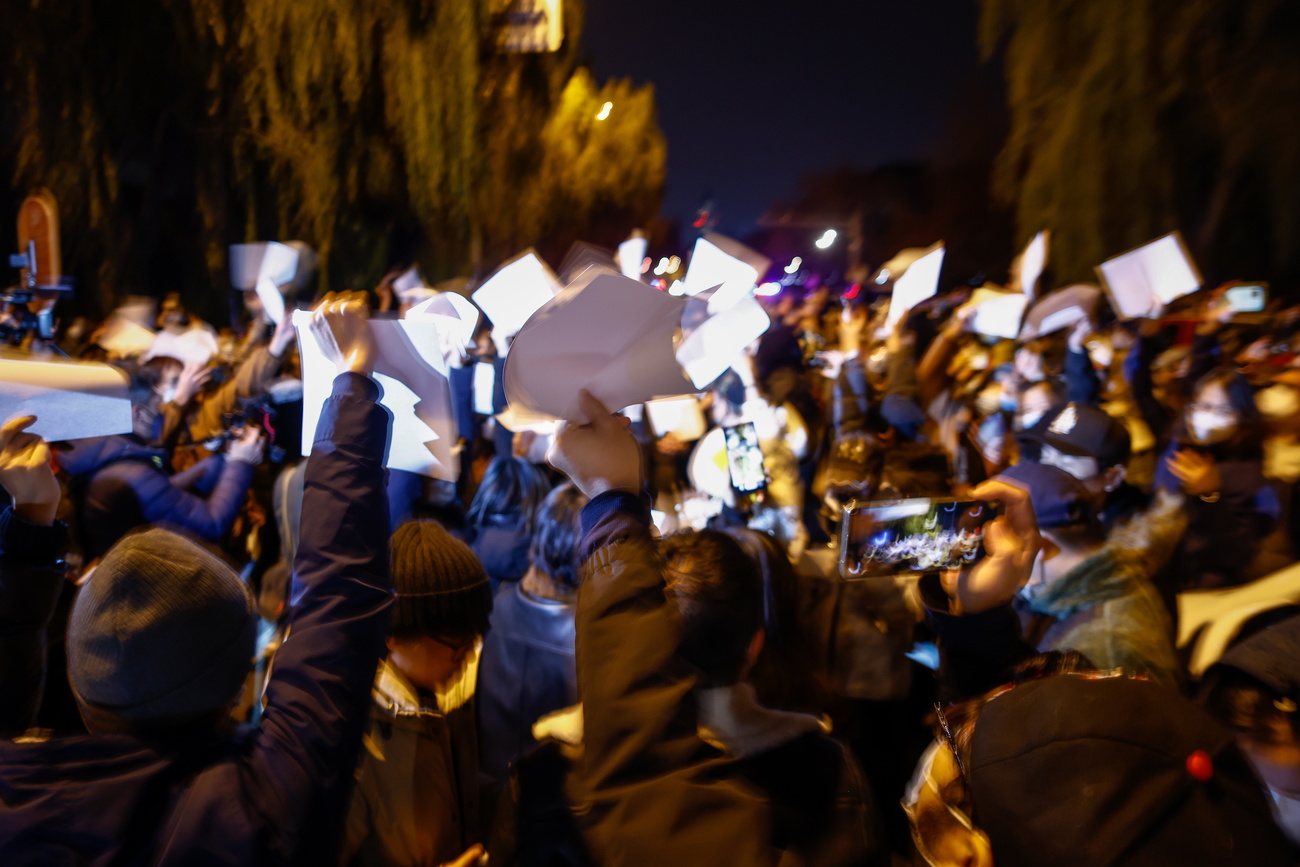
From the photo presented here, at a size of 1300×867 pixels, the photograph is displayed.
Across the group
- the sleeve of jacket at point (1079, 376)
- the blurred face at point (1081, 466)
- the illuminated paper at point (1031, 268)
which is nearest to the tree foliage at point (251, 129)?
the illuminated paper at point (1031, 268)

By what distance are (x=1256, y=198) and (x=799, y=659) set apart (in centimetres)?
1063

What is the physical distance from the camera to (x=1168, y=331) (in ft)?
27.2

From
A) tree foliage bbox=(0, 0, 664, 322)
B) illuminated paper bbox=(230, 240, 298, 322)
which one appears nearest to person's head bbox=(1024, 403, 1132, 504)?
illuminated paper bbox=(230, 240, 298, 322)

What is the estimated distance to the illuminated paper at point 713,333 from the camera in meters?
1.70

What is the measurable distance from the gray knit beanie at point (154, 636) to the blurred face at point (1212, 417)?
14.0 ft

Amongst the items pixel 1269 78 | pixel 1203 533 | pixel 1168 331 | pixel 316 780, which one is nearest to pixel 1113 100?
pixel 1269 78

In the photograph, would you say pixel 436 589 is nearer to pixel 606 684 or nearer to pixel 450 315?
pixel 606 684

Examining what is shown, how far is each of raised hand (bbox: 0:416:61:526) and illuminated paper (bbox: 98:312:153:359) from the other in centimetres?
348

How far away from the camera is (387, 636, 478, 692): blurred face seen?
1.68m

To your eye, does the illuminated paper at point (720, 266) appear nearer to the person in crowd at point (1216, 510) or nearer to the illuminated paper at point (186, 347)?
the person in crowd at point (1216, 510)

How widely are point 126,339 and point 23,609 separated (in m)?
3.78

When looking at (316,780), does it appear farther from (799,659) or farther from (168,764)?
(799,659)

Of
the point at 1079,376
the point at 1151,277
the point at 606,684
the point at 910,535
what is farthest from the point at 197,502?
the point at 1151,277

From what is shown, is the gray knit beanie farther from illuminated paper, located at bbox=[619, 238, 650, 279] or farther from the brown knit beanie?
illuminated paper, located at bbox=[619, 238, 650, 279]
